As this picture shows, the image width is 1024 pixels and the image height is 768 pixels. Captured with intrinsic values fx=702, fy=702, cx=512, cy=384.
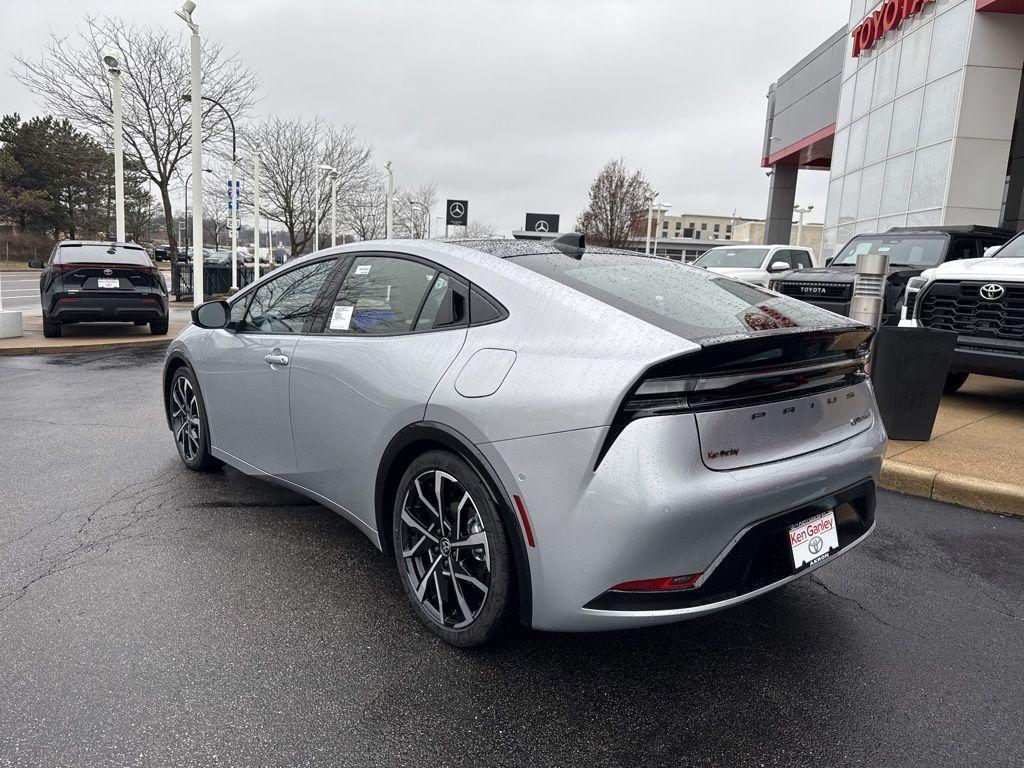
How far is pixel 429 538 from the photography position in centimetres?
274

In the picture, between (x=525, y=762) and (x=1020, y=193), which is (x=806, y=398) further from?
(x=1020, y=193)

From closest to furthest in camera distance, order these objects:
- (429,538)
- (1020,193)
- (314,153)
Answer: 1. (429,538)
2. (1020,193)
3. (314,153)

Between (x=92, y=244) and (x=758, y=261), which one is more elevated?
(x=758, y=261)

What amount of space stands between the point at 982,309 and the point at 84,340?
1228 cm

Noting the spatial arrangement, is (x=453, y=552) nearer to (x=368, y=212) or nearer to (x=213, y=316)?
(x=213, y=316)

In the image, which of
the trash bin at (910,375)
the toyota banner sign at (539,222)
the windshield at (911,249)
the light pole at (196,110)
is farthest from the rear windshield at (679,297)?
the toyota banner sign at (539,222)

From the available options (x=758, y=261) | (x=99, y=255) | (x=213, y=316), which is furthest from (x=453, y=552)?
(x=758, y=261)

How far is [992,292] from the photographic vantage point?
6492 millimetres

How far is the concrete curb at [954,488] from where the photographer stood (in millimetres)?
4484

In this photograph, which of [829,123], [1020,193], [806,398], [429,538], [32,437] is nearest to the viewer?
[806,398]

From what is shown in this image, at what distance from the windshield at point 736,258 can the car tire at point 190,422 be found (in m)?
13.1

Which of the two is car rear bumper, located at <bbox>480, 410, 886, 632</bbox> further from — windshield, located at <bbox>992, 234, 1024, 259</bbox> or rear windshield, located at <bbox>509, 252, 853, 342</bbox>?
windshield, located at <bbox>992, 234, 1024, 259</bbox>

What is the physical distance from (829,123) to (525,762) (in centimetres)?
3067

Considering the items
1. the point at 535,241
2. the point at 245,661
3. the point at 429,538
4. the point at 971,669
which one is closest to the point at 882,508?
the point at 971,669
